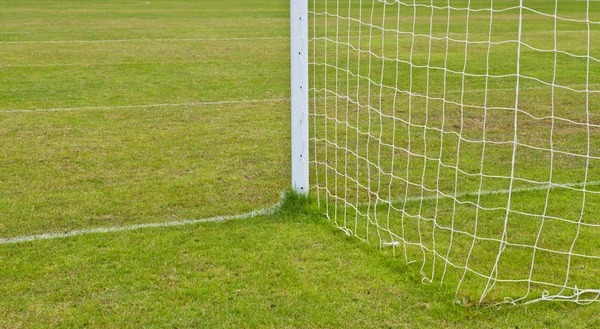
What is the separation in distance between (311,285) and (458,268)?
90 cm

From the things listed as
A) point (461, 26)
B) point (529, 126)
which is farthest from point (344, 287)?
point (461, 26)

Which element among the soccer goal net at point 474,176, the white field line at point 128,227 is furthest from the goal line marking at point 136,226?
the soccer goal net at point 474,176

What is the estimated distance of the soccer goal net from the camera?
4699mm

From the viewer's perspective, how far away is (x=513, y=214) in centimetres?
581

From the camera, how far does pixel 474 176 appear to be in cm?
678

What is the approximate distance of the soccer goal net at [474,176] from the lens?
4699 millimetres

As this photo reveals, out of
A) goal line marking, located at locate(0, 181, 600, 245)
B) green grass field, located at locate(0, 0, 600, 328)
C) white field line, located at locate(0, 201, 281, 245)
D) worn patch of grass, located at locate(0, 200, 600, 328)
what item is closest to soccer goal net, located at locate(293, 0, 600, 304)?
green grass field, located at locate(0, 0, 600, 328)

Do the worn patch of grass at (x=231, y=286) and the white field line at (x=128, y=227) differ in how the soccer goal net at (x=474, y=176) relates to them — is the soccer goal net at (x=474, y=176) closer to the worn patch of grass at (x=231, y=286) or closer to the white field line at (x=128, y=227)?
the worn patch of grass at (x=231, y=286)

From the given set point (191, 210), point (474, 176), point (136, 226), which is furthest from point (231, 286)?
point (474, 176)

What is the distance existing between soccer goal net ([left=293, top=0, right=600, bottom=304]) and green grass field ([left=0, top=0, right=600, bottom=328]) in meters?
0.06

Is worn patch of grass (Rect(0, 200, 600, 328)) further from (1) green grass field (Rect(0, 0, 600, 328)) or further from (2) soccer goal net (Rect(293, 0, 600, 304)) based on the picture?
(2) soccer goal net (Rect(293, 0, 600, 304))

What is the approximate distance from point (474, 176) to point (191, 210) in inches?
93.6

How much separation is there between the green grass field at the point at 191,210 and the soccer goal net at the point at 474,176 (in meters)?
0.06

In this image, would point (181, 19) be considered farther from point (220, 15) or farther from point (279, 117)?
point (279, 117)
